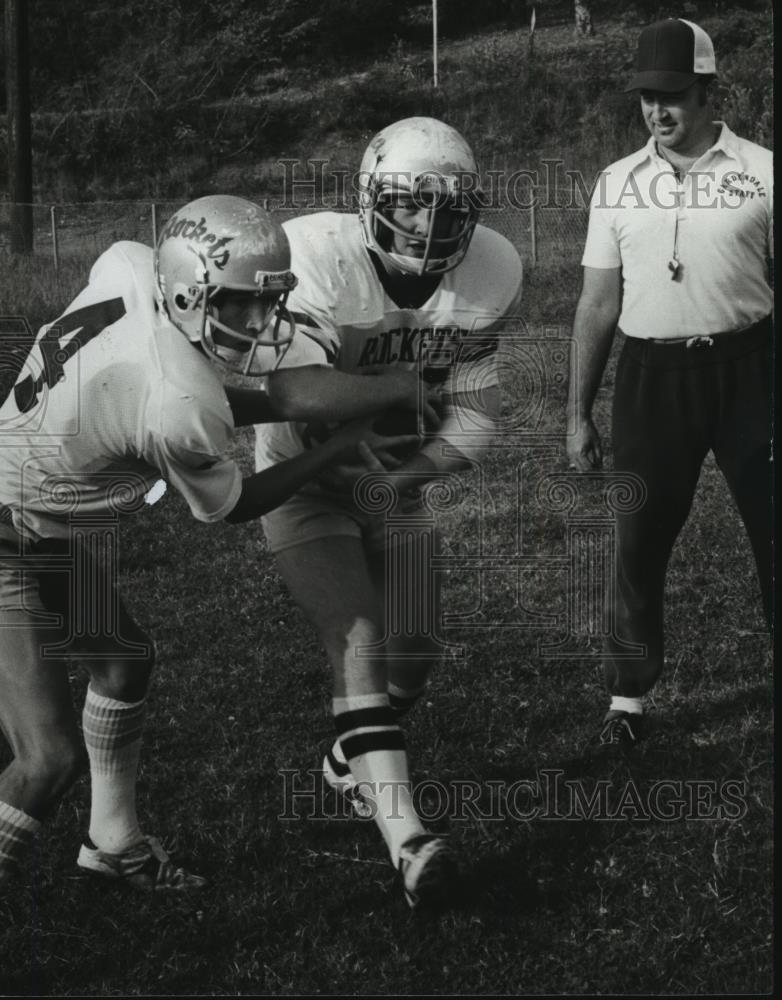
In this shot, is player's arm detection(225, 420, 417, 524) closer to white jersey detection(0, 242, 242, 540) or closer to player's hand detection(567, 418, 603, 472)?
white jersey detection(0, 242, 242, 540)

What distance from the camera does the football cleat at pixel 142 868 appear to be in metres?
2.91

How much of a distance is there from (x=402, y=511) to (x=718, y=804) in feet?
3.30

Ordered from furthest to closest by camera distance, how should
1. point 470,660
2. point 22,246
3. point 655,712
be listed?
1. point 22,246
2. point 470,660
3. point 655,712

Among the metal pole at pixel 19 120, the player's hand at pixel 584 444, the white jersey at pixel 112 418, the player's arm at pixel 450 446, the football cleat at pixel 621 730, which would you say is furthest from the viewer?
the metal pole at pixel 19 120

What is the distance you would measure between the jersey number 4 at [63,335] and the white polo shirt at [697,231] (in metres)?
1.42

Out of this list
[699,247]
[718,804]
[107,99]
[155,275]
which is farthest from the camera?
[107,99]

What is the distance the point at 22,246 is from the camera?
20.4 ft

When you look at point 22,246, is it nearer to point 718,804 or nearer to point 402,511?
point 402,511

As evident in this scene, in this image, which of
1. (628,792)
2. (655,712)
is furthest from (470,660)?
(628,792)

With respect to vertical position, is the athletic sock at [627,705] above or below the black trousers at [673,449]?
below

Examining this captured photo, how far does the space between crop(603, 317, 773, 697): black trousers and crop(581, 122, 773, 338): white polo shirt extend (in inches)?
2.7

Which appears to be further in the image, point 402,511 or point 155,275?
point 402,511

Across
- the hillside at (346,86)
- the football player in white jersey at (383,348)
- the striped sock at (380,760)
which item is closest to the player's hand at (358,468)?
the football player in white jersey at (383,348)

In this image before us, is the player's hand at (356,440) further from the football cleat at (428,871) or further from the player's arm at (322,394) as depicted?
the football cleat at (428,871)
